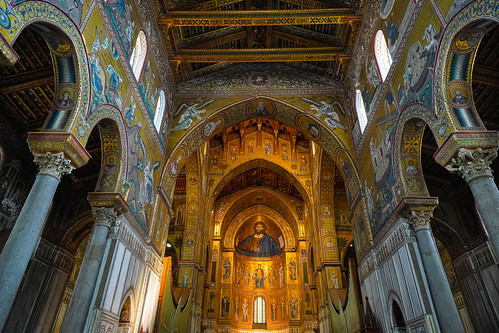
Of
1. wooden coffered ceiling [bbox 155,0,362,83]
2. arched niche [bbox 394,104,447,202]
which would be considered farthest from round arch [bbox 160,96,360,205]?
arched niche [bbox 394,104,447,202]

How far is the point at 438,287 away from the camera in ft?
24.0

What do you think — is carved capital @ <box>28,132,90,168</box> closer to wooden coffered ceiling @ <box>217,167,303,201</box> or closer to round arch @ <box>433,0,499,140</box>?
round arch @ <box>433,0,499,140</box>

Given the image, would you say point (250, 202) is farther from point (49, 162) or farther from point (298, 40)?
point (49, 162)

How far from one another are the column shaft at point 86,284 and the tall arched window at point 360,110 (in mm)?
9257

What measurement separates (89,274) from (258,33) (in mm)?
11046

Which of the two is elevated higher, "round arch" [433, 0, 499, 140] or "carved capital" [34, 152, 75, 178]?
"round arch" [433, 0, 499, 140]

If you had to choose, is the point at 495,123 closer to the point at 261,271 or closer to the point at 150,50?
the point at 150,50

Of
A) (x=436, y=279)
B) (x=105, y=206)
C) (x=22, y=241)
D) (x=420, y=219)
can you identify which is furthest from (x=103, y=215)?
(x=436, y=279)

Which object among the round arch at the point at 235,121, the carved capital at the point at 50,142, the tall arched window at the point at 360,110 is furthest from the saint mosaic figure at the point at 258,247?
the carved capital at the point at 50,142

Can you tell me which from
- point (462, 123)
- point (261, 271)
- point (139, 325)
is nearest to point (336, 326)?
point (139, 325)

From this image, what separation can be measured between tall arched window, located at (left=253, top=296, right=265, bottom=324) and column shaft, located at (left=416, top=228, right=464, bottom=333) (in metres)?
22.2

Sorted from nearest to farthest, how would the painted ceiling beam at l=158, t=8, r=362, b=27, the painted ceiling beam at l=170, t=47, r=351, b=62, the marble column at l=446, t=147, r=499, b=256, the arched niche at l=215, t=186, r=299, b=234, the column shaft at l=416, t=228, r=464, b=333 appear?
1. the marble column at l=446, t=147, r=499, b=256
2. the column shaft at l=416, t=228, r=464, b=333
3. the painted ceiling beam at l=158, t=8, r=362, b=27
4. the painted ceiling beam at l=170, t=47, r=351, b=62
5. the arched niche at l=215, t=186, r=299, b=234

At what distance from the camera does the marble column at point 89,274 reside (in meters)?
7.25

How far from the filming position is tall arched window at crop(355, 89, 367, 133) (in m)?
11.9
